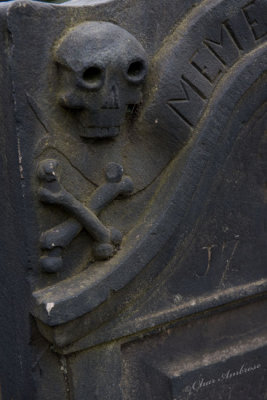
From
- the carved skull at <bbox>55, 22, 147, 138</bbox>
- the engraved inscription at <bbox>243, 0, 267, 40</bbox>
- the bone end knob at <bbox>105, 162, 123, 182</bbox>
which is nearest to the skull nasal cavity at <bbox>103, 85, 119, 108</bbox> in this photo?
the carved skull at <bbox>55, 22, 147, 138</bbox>

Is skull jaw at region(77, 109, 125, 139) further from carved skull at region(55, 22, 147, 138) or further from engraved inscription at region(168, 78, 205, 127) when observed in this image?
engraved inscription at region(168, 78, 205, 127)

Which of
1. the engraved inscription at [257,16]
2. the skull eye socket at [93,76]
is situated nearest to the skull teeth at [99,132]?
the skull eye socket at [93,76]

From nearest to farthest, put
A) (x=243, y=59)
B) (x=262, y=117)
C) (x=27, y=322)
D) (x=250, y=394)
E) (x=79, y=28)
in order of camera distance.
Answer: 1. (x=79, y=28)
2. (x=27, y=322)
3. (x=243, y=59)
4. (x=262, y=117)
5. (x=250, y=394)

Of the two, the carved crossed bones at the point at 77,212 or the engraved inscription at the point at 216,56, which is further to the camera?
the engraved inscription at the point at 216,56

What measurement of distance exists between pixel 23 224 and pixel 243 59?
701 millimetres

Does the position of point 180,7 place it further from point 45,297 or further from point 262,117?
point 45,297

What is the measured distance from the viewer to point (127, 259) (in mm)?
1447

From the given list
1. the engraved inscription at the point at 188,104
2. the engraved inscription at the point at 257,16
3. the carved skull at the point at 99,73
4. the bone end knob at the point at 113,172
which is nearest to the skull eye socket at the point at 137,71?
the carved skull at the point at 99,73

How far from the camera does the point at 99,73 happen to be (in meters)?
1.33

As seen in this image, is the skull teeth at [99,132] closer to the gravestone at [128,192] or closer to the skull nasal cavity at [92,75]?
the gravestone at [128,192]

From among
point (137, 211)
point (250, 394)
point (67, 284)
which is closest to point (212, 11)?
point (137, 211)

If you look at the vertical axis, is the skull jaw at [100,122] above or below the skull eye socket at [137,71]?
below

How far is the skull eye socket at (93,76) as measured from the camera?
1324 millimetres

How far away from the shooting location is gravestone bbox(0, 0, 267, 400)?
4.38 feet
